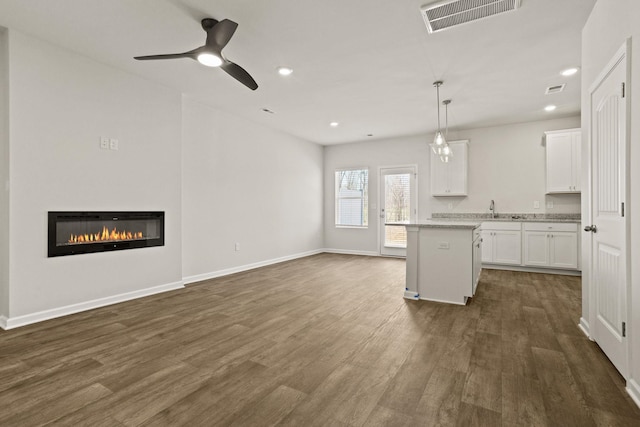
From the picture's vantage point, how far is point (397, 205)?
7344 mm

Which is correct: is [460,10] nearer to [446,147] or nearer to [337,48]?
[337,48]

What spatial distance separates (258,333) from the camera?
2846 millimetres

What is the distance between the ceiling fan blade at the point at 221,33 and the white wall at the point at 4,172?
2.13m

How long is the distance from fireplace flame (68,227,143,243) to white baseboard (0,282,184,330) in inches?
26.7

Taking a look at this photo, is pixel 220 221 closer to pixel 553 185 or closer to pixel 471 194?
pixel 471 194

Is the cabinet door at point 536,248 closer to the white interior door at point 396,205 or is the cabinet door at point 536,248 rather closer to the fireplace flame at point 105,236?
the white interior door at point 396,205

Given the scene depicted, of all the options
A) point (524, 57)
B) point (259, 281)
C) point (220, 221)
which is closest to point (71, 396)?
point (259, 281)

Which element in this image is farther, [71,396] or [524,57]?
[524,57]

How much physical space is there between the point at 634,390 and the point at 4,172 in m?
5.22

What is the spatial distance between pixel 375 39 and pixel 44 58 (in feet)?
11.0

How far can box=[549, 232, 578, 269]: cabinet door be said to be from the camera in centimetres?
520

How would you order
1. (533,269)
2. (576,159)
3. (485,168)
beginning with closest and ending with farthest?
1. (576,159)
2. (533,269)
3. (485,168)

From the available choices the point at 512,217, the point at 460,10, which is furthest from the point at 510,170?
the point at 460,10

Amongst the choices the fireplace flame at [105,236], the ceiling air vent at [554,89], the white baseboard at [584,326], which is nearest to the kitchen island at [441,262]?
the white baseboard at [584,326]
